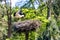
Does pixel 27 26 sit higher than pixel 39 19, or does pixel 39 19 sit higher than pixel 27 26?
pixel 27 26

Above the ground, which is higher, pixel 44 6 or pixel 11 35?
pixel 44 6

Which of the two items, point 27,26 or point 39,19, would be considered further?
point 39,19

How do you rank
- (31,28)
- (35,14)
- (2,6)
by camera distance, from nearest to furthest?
(31,28)
(35,14)
(2,6)

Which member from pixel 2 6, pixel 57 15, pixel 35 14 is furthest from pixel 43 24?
pixel 2 6

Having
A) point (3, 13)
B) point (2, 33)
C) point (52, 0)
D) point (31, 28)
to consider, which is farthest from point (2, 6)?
point (31, 28)

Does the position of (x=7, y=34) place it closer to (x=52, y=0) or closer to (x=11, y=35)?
(x=11, y=35)

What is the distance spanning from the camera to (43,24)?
1185 cm

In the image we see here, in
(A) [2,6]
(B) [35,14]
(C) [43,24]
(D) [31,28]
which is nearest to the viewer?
(D) [31,28]

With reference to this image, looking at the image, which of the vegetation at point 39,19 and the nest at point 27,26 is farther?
the vegetation at point 39,19

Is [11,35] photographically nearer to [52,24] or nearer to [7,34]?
[7,34]

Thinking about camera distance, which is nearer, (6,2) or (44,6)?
(6,2)

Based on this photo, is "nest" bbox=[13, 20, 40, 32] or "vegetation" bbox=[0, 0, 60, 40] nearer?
"nest" bbox=[13, 20, 40, 32]

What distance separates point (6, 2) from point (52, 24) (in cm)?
334

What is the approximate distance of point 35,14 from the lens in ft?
41.6
